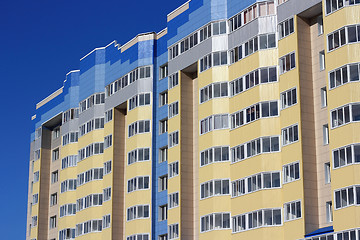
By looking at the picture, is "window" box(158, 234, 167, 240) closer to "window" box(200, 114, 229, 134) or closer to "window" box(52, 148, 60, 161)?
"window" box(200, 114, 229, 134)

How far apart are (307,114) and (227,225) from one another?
1451 centimetres

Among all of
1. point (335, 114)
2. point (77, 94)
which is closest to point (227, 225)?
point (335, 114)

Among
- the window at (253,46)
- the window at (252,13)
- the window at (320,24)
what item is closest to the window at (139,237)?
the window at (253,46)

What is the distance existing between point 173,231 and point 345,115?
2685 cm

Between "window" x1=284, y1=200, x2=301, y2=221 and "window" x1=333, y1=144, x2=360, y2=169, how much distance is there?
5.48 m

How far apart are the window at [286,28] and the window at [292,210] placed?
53.5ft

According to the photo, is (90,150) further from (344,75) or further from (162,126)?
(344,75)

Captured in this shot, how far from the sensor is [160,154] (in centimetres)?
8781

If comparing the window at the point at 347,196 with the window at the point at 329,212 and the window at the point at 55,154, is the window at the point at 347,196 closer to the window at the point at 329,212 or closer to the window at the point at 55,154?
the window at the point at 329,212

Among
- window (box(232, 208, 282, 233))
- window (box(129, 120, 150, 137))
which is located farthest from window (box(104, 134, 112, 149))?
window (box(232, 208, 282, 233))

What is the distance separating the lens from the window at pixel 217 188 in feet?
244

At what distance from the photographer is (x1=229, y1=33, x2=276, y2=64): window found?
7219 centimetres

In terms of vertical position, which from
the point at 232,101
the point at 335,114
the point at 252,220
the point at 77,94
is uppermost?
the point at 77,94

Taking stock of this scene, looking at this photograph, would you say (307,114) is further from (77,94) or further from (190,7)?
(77,94)
